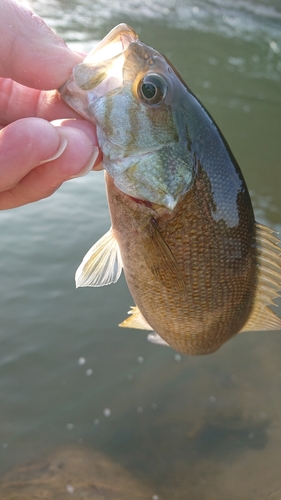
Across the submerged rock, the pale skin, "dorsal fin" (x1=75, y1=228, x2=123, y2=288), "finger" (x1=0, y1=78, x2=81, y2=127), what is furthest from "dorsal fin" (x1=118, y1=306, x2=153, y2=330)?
the submerged rock

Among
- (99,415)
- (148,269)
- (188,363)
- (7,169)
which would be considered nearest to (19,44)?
(7,169)

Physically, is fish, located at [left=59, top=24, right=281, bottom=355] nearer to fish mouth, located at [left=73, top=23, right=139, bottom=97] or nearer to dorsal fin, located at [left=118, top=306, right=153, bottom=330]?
fish mouth, located at [left=73, top=23, right=139, bottom=97]

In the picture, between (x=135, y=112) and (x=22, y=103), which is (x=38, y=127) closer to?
(x=135, y=112)

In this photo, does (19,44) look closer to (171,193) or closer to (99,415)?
(171,193)

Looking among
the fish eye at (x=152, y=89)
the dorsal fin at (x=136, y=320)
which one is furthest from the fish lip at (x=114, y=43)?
the dorsal fin at (x=136, y=320)

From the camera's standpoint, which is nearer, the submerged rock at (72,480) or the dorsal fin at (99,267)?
the dorsal fin at (99,267)

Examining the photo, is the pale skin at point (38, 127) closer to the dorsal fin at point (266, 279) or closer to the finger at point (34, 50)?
the finger at point (34, 50)
